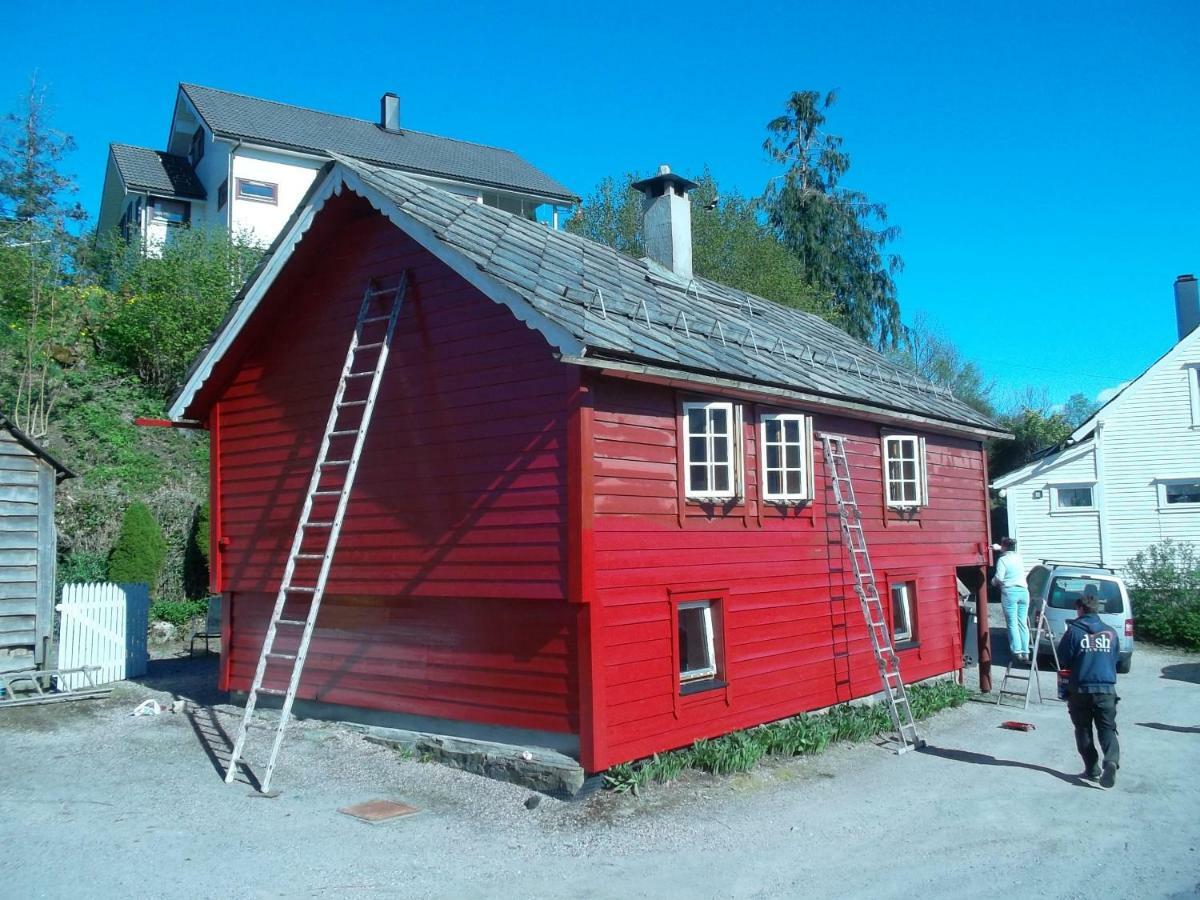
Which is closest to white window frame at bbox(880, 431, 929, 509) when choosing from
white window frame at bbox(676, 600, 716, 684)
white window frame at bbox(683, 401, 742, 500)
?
white window frame at bbox(683, 401, 742, 500)

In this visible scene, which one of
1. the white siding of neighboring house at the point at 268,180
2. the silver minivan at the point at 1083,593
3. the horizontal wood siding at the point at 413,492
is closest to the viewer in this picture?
the horizontal wood siding at the point at 413,492

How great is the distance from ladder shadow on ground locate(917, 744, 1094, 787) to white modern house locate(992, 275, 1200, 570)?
672 inches

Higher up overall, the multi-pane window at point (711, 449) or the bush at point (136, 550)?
the multi-pane window at point (711, 449)

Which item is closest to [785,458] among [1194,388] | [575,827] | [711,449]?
[711,449]

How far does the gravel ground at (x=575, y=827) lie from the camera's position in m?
7.02

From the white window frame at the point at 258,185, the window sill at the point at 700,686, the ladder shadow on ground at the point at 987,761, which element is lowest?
the ladder shadow on ground at the point at 987,761

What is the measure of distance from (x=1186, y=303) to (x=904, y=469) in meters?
21.0

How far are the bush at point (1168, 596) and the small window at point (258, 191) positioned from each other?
2901 centimetres

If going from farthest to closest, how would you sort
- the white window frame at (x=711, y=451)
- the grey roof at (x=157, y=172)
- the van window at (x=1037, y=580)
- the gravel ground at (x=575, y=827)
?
the grey roof at (x=157, y=172)
the van window at (x=1037, y=580)
the white window frame at (x=711, y=451)
the gravel ground at (x=575, y=827)

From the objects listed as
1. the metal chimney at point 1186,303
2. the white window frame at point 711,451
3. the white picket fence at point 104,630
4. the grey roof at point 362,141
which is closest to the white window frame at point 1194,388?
the metal chimney at point 1186,303

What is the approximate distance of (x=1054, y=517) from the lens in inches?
1085

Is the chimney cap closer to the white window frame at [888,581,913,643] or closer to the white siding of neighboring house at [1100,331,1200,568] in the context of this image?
the white window frame at [888,581,913,643]

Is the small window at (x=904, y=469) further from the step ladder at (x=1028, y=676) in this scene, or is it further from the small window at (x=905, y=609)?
the step ladder at (x=1028, y=676)

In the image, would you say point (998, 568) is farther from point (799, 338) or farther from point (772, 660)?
point (772, 660)
